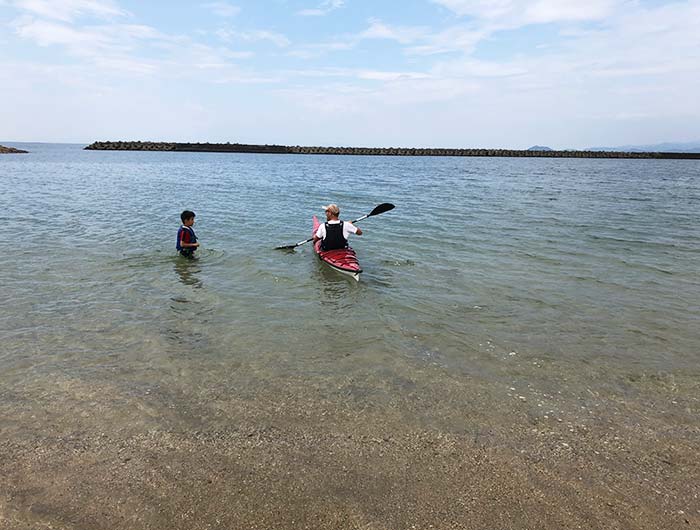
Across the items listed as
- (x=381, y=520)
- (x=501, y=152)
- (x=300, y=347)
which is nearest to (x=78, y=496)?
(x=381, y=520)

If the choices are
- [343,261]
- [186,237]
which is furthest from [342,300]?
[186,237]

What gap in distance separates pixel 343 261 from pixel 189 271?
4208 millimetres

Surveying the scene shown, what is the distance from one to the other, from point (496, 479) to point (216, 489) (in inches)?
104

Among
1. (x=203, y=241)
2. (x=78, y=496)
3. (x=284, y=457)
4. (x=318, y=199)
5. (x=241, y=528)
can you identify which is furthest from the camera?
(x=318, y=199)

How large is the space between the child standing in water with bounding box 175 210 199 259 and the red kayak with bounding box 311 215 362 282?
12.7ft

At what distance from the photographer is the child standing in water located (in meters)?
12.5

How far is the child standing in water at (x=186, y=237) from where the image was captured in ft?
40.9

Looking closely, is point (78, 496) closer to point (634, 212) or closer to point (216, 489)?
point (216, 489)

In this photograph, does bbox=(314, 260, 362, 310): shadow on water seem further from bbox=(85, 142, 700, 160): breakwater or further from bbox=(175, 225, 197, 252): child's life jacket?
bbox=(85, 142, 700, 160): breakwater

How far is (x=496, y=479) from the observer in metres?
4.14

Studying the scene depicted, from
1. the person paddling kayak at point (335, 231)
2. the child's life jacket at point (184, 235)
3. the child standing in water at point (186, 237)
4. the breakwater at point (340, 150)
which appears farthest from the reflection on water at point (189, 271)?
the breakwater at point (340, 150)

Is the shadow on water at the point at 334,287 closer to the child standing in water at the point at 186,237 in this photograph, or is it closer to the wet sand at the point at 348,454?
the wet sand at the point at 348,454

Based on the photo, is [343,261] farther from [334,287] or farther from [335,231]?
[334,287]

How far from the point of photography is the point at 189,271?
11.7 m
